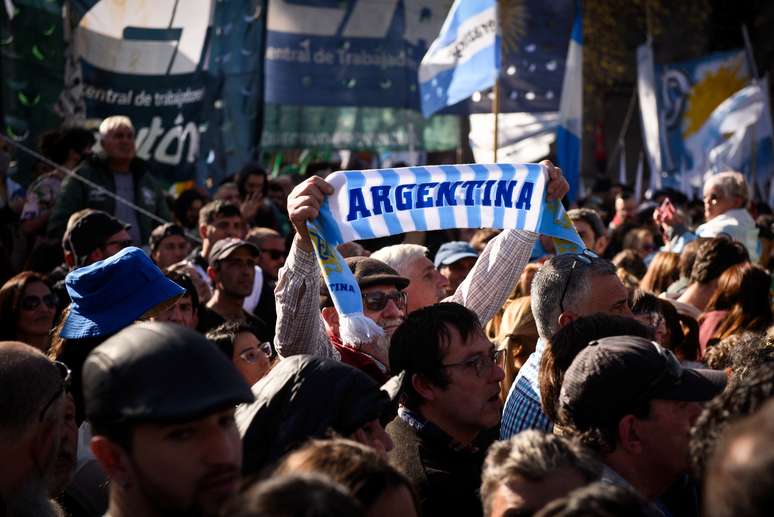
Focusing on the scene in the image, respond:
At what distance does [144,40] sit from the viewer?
9.72 m

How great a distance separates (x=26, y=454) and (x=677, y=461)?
171cm

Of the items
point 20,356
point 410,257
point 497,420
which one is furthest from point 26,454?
point 410,257

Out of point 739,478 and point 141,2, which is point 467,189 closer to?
point 739,478

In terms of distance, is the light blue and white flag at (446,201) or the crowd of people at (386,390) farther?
the light blue and white flag at (446,201)

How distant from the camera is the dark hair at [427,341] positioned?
3.89 metres

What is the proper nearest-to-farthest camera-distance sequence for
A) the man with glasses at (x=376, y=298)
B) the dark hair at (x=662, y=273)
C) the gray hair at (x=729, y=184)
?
1. the man with glasses at (x=376, y=298)
2. the dark hair at (x=662, y=273)
3. the gray hair at (x=729, y=184)

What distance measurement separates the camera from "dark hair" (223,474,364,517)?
5.95 ft

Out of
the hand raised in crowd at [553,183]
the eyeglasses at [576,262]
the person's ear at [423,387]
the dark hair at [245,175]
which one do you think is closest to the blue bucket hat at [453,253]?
the hand raised in crowd at [553,183]

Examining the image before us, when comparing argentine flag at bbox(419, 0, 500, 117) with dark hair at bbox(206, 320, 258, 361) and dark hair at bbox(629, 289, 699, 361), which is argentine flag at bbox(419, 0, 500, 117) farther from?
dark hair at bbox(206, 320, 258, 361)

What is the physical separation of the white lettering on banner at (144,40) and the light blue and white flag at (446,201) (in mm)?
5296

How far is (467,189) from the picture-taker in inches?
197

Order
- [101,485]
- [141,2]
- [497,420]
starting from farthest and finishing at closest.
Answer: [141,2], [497,420], [101,485]

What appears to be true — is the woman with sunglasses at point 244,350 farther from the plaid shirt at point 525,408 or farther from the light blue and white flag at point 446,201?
the plaid shirt at point 525,408

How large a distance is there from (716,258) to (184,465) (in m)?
4.97
